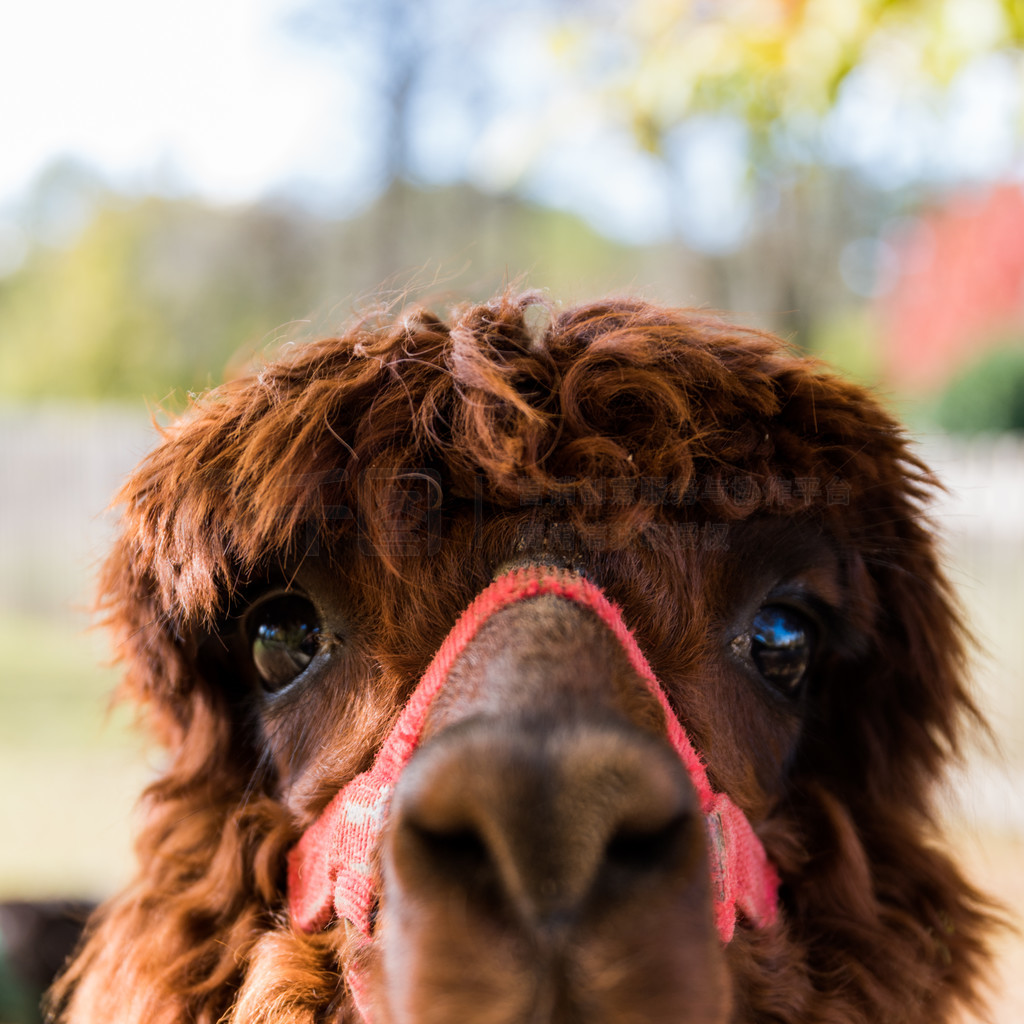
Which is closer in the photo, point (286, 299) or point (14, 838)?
point (14, 838)

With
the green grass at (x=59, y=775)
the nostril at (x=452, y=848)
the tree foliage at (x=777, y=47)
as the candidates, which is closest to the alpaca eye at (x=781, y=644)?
the nostril at (x=452, y=848)

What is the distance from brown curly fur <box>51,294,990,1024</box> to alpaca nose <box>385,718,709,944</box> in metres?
0.44

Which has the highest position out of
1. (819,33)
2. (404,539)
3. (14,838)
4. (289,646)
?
(819,33)

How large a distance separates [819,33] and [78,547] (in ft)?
42.5

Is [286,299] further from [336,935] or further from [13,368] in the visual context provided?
[336,935]

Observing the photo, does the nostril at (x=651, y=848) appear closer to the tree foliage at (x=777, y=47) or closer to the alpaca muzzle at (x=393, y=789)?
the alpaca muzzle at (x=393, y=789)

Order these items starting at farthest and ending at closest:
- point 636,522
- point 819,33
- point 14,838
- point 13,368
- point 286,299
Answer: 1. point 13,368
2. point 286,299
3. point 14,838
4. point 819,33
5. point 636,522

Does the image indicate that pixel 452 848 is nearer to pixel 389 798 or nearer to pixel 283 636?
pixel 389 798

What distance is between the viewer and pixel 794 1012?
1652 mm

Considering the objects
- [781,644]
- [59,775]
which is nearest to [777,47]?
[781,644]

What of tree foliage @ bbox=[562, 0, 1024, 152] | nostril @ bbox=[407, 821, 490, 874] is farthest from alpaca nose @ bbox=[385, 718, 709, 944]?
tree foliage @ bbox=[562, 0, 1024, 152]

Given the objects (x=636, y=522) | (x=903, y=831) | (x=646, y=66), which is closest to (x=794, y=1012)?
(x=903, y=831)

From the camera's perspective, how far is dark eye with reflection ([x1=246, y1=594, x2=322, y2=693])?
170 centimetres

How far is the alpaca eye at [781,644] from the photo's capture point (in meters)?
1.76
